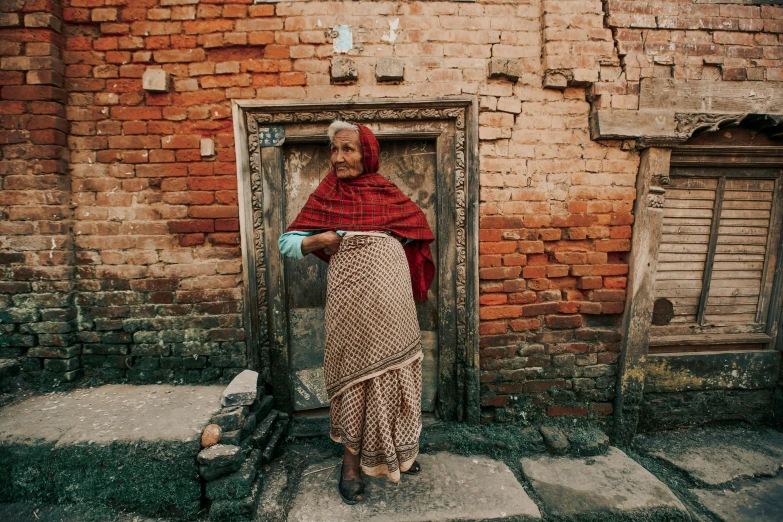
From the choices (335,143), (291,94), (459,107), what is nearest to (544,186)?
(459,107)

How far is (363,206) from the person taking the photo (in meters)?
2.07

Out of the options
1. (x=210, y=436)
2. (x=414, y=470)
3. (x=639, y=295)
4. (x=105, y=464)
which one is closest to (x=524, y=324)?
(x=639, y=295)

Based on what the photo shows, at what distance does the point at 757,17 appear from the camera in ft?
8.47

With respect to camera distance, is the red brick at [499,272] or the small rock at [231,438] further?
the red brick at [499,272]

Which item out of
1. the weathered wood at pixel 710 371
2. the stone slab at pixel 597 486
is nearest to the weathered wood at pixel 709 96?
the weathered wood at pixel 710 371

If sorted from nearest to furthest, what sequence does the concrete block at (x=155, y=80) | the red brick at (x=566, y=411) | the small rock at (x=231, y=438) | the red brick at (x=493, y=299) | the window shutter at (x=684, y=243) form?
the small rock at (x=231, y=438)
the concrete block at (x=155, y=80)
the red brick at (x=493, y=299)
the red brick at (x=566, y=411)
the window shutter at (x=684, y=243)

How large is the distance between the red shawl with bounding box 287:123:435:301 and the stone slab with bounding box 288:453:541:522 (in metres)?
1.47

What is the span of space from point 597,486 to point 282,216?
266 cm

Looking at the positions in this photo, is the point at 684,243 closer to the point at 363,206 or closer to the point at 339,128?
the point at 363,206

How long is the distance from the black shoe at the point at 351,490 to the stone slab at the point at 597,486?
41.1 inches

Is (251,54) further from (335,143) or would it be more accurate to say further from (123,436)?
(123,436)

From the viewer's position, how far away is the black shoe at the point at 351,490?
2.06 metres

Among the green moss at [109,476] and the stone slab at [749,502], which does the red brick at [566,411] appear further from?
the green moss at [109,476]

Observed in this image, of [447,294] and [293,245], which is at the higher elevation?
[293,245]
